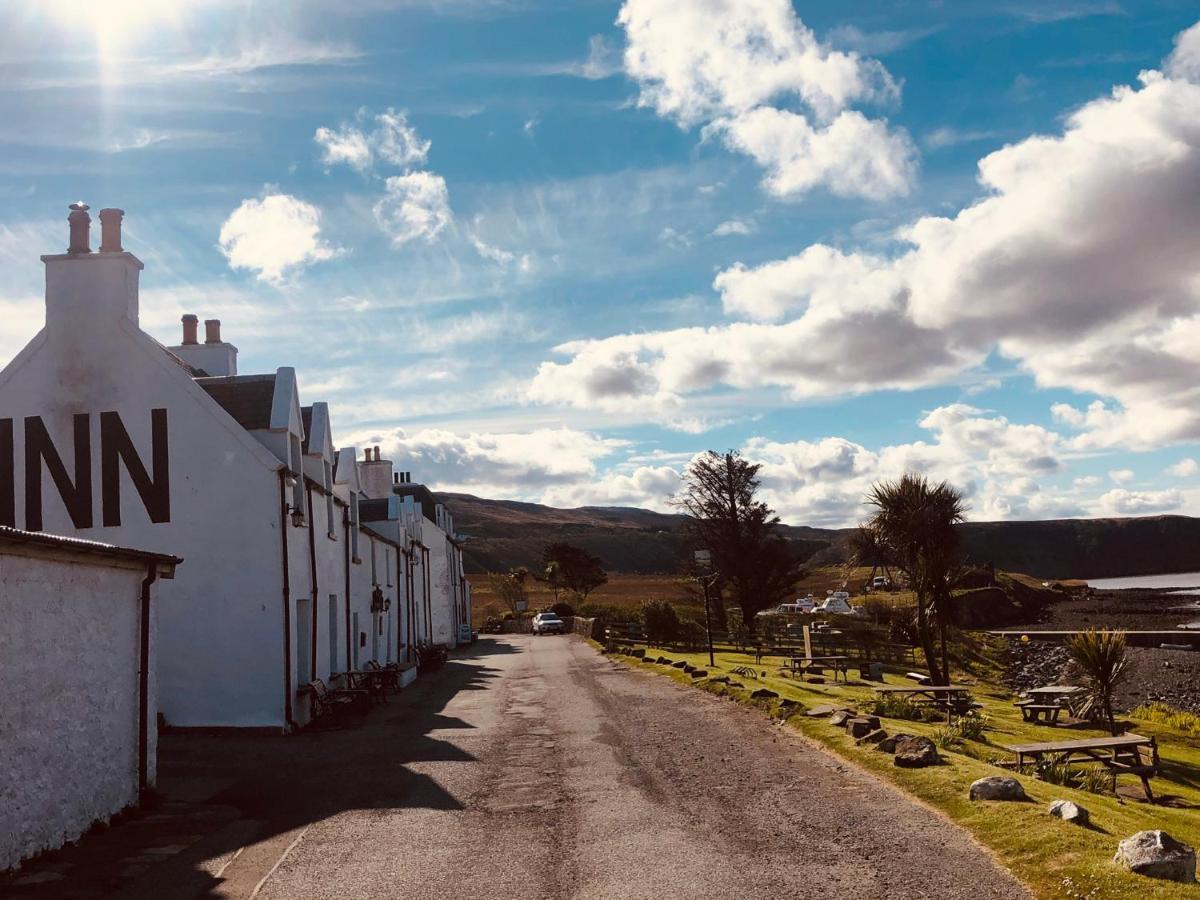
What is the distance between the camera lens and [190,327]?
29891 millimetres

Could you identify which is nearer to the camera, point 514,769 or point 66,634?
point 66,634

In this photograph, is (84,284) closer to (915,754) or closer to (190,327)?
(190,327)

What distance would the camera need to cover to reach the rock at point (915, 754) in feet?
43.3

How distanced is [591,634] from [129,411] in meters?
36.0

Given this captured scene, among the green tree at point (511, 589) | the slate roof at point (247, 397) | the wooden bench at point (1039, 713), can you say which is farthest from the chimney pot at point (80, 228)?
the green tree at point (511, 589)

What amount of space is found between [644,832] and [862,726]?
6.31 metres

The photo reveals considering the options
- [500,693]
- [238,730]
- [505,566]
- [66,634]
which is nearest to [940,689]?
[500,693]

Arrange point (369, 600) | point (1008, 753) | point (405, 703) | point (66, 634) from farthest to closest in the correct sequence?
1. point (369, 600)
2. point (405, 703)
3. point (1008, 753)
4. point (66, 634)

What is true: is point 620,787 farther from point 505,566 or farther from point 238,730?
point 505,566

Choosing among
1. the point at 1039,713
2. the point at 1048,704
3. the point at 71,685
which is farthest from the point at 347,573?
the point at 1048,704

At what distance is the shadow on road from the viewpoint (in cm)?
974

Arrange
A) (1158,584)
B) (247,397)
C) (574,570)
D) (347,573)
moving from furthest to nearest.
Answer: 1. (1158,584)
2. (574,570)
3. (347,573)
4. (247,397)

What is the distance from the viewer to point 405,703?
26312 millimetres

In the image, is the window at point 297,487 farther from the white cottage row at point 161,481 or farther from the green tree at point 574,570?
the green tree at point 574,570
